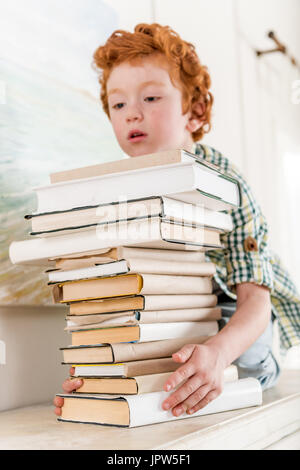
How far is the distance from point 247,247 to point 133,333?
37 cm

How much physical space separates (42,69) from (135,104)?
226mm

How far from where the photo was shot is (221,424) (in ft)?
2.45

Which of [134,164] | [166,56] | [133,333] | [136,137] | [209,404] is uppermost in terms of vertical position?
[166,56]

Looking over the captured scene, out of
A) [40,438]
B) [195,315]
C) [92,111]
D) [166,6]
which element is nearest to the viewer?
[40,438]

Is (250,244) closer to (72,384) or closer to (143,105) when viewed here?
(143,105)

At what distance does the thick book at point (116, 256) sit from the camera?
797 mm

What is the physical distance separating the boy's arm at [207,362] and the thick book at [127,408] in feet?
0.05

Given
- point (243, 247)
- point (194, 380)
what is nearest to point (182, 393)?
point (194, 380)

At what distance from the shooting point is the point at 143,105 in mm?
1069

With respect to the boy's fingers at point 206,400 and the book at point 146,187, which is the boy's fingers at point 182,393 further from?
the book at point 146,187

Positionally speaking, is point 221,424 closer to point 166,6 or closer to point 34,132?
point 34,132

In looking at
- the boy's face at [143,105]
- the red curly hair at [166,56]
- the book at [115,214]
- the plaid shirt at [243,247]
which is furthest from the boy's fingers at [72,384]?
the red curly hair at [166,56]

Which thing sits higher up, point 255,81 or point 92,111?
point 255,81

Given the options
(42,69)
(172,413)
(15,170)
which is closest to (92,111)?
(42,69)
